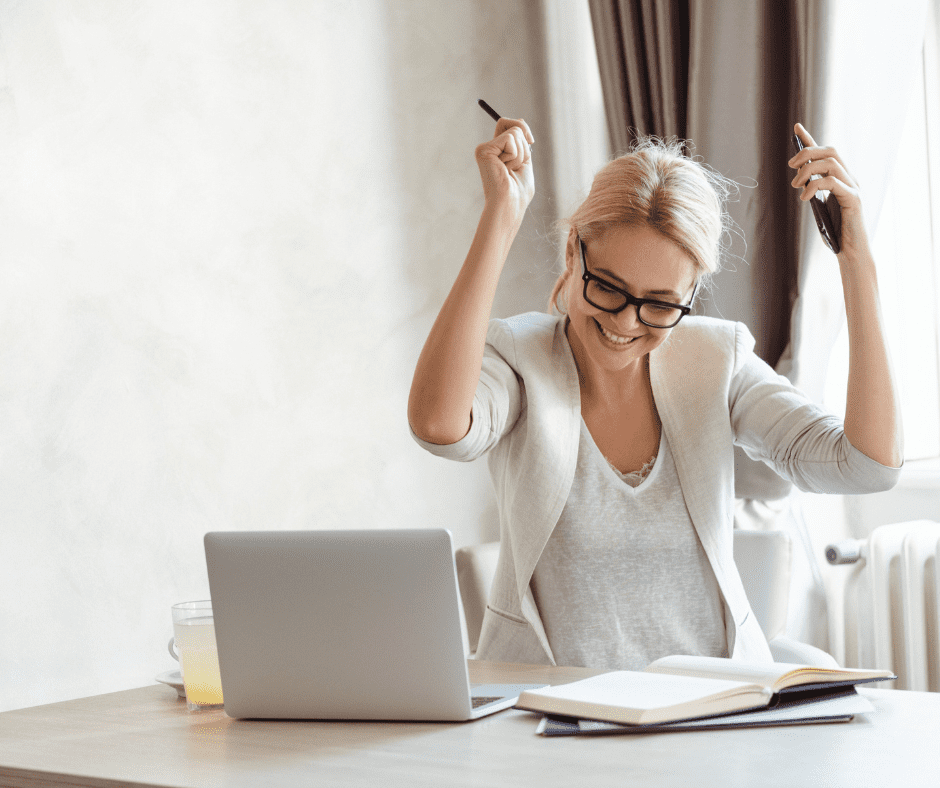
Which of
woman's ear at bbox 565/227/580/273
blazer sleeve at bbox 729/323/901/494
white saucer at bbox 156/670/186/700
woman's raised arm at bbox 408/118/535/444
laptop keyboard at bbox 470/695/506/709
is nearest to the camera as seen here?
laptop keyboard at bbox 470/695/506/709

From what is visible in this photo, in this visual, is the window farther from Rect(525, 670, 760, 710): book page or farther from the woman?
Rect(525, 670, 760, 710): book page

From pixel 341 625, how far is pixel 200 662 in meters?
0.23

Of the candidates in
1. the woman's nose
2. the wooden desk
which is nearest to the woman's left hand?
the woman's nose

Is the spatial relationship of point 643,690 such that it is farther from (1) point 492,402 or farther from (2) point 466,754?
(1) point 492,402

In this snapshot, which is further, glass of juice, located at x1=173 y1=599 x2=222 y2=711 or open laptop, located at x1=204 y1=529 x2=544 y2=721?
glass of juice, located at x1=173 y1=599 x2=222 y2=711

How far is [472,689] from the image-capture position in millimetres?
1130

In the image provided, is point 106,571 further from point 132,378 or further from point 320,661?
point 320,661

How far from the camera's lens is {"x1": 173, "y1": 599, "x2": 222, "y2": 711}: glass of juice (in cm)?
112

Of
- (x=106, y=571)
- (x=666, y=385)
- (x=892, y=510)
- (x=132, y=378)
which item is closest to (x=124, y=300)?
(x=132, y=378)

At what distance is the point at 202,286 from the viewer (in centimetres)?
201

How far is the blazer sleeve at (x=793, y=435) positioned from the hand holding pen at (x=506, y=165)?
47cm

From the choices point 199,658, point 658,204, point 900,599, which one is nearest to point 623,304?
point 658,204

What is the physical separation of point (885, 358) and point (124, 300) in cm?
131

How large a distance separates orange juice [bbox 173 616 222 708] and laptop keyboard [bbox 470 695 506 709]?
284mm
